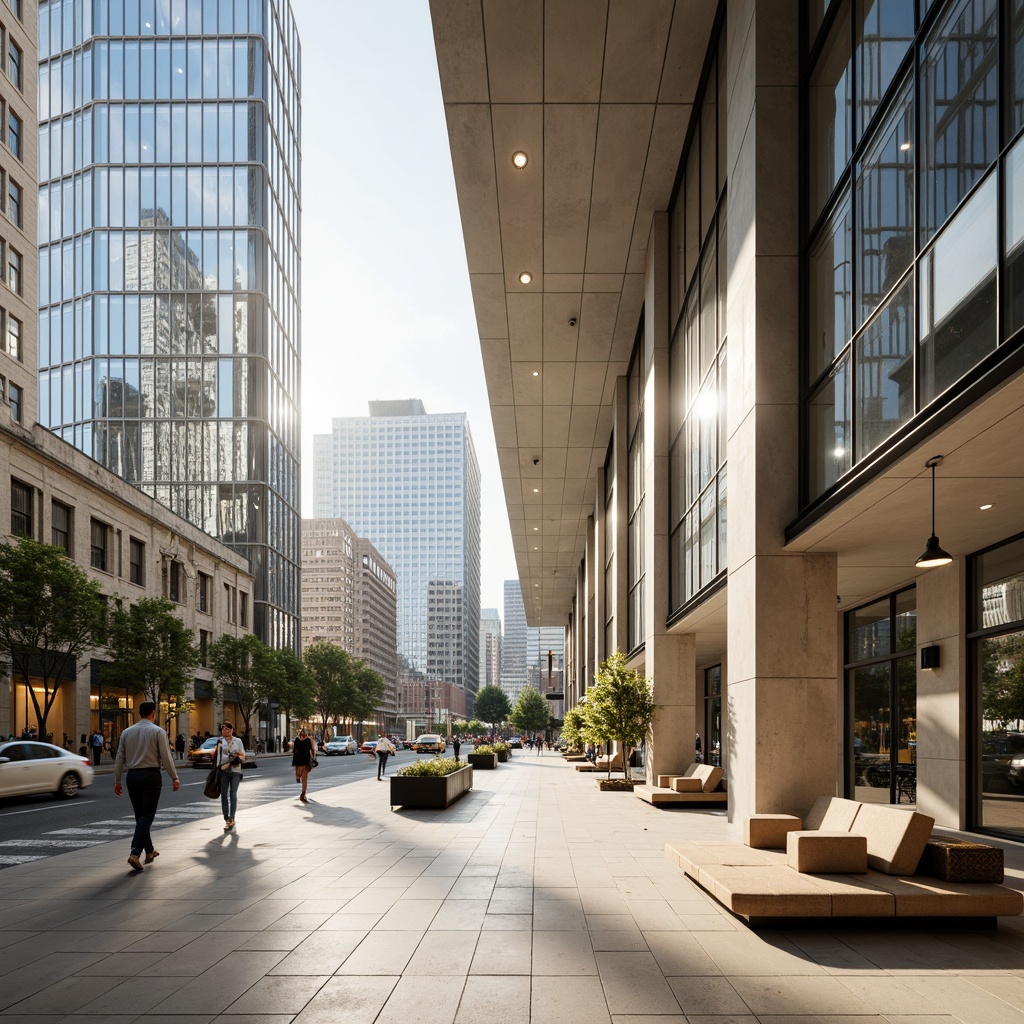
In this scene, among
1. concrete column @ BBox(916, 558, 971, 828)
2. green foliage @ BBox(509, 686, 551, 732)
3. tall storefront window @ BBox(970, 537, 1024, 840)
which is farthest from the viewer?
green foliage @ BBox(509, 686, 551, 732)

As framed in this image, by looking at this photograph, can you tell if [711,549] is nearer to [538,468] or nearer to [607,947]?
[607,947]

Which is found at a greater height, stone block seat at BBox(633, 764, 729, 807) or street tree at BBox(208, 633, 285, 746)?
stone block seat at BBox(633, 764, 729, 807)

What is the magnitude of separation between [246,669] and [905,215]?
5699cm

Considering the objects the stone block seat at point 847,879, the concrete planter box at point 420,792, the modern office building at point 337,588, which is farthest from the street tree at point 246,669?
the modern office building at point 337,588

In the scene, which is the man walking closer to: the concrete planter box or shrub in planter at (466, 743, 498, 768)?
the concrete planter box

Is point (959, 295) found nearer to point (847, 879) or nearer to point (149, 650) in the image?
point (847, 879)

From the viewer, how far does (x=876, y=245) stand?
10.0m

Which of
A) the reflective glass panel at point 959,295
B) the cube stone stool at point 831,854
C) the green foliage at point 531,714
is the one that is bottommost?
the green foliage at point 531,714

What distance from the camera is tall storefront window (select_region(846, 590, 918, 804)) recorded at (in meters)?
16.9

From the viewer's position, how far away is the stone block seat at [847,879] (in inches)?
308

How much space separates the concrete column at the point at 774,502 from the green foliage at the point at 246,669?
50992mm

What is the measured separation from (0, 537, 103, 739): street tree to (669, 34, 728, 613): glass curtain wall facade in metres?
21.7

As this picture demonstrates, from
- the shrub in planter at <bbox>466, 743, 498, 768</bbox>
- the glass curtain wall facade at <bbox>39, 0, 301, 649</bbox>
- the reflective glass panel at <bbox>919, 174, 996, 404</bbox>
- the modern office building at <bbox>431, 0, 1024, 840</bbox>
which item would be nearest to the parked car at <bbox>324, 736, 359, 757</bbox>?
the glass curtain wall facade at <bbox>39, 0, 301, 649</bbox>

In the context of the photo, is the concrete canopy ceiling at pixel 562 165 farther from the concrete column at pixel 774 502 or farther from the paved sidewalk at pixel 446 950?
the paved sidewalk at pixel 446 950
